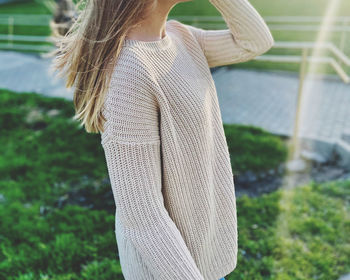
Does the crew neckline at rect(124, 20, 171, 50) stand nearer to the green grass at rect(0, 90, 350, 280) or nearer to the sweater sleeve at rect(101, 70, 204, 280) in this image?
the sweater sleeve at rect(101, 70, 204, 280)

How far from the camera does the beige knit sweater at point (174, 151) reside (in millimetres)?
1005

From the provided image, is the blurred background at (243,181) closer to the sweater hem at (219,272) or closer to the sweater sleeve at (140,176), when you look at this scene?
the sweater sleeve at (140,176)

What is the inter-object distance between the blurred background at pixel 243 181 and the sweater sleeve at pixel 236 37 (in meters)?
0.53

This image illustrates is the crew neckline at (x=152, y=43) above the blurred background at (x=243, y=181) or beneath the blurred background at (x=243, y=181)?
above

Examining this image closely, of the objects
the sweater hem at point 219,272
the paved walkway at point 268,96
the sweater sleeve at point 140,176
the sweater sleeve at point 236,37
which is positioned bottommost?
the paved walkway at point 268,96

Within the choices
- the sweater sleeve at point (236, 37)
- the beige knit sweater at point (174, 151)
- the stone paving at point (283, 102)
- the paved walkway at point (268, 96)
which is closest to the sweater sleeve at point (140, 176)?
the beige knit sweater at point (174, 151)

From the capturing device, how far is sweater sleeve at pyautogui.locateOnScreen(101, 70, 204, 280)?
1.00 meters

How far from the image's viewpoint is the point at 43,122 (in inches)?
213

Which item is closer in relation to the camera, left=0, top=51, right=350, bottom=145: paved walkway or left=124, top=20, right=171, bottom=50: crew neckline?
left=124, top=20, right=171, bottom=50: crew neckline

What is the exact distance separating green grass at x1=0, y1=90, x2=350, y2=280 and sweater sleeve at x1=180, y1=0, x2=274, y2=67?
5.80 feet

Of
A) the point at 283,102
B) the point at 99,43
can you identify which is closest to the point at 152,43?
the point at 99,43

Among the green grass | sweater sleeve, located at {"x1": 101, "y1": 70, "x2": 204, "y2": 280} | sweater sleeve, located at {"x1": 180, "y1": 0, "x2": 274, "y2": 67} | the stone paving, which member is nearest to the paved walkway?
the stone paving

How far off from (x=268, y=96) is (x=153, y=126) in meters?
6.24

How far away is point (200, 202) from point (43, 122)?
A: 461cm
